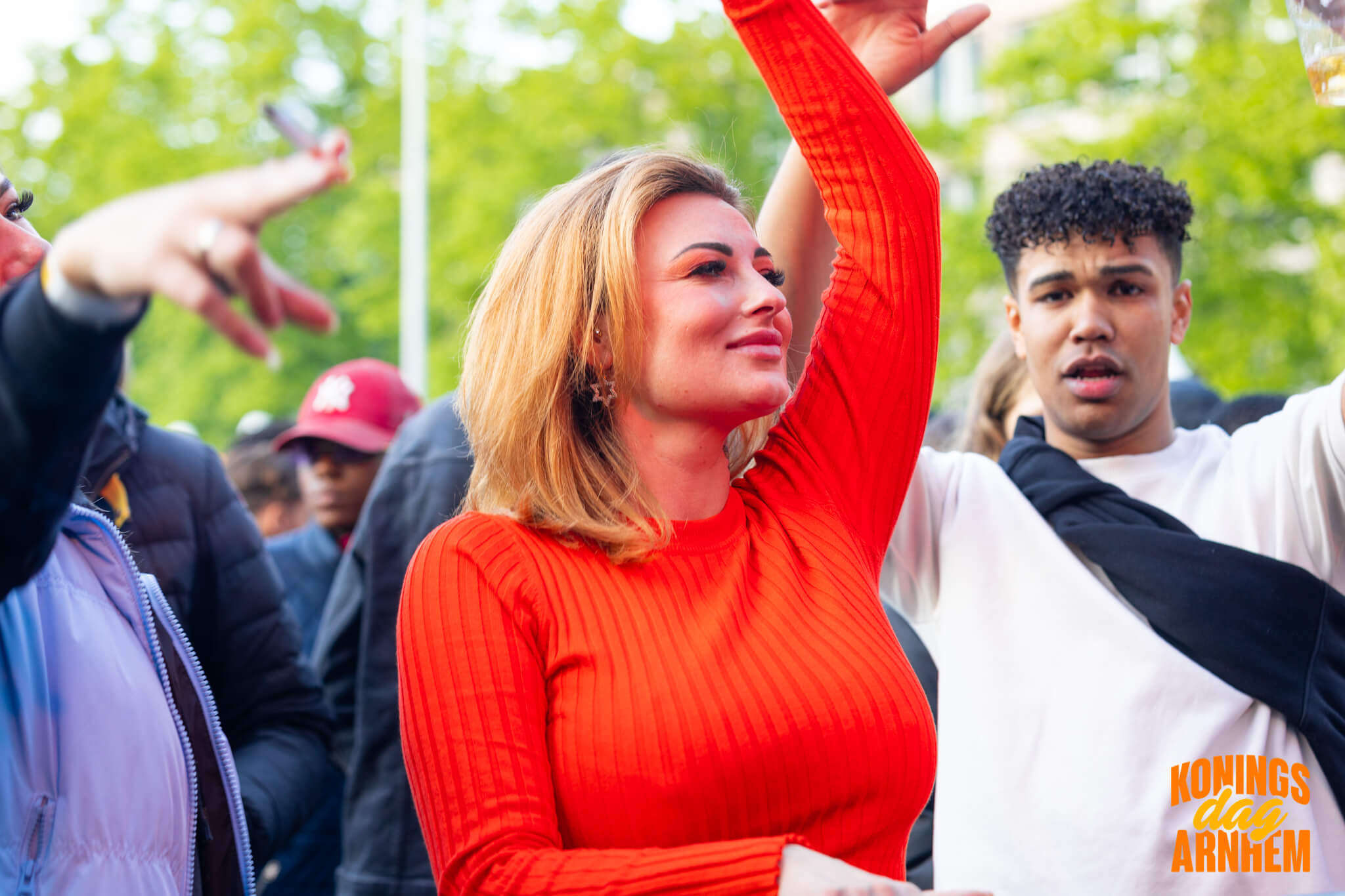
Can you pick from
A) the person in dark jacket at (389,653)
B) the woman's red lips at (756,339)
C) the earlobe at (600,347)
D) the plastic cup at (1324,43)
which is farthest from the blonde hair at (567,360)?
the person in dark jacket at (389,653)

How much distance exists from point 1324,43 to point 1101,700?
1078 millimetres

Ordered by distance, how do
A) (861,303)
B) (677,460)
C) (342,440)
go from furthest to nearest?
(342,440)
(861,303)
(677,460)

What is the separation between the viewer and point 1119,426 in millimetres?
2490

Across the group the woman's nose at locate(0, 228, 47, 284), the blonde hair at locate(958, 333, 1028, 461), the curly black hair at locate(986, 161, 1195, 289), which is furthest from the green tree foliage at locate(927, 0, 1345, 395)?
the woman's nose at locate(0, 228, 47, 284)

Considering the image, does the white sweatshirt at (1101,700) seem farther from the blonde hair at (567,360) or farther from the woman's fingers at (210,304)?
the woman's fingers at (210,304)

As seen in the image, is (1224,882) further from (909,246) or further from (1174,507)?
(909,246)

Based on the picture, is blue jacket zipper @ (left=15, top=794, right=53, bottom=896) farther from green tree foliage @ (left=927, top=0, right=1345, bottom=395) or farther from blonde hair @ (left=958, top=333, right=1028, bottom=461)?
green tree foliage @ (left=927, top=0, right=1345, bottom=395)

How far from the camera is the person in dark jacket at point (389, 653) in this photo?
3.04m

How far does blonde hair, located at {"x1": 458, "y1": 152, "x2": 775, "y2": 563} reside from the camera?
1.77 metres

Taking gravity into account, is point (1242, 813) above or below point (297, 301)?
below

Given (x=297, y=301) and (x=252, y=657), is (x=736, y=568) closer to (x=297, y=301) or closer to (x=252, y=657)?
(x=297, y=301)

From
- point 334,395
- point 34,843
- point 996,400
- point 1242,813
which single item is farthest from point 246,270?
point 334,395

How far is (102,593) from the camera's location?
1.66 metres

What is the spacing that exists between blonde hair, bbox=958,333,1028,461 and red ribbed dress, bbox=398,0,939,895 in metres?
1.89
